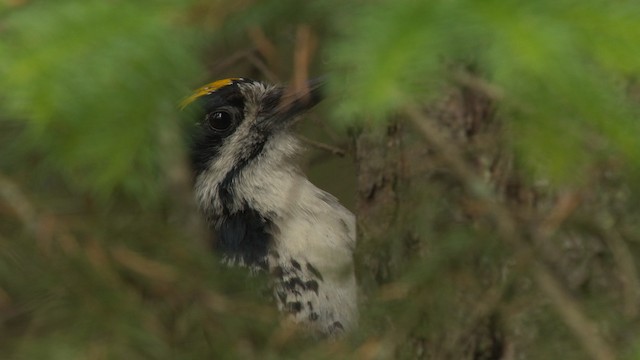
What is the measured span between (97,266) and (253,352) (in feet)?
1.38

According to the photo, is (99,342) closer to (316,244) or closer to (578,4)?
(578,4)

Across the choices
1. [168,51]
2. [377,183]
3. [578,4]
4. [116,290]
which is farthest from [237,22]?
[377,183]

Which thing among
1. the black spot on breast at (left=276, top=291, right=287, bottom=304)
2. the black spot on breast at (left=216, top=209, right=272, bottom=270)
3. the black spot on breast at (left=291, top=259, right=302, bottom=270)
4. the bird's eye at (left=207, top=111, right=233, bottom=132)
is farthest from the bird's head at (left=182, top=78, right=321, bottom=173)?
the black spot on breast at (left=276, top=291, right=287, bottom=304)

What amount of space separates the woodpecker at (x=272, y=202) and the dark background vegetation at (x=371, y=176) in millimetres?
698

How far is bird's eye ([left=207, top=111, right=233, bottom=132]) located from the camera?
5496 millimetres

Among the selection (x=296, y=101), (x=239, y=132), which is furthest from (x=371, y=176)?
(x=239, y=132)

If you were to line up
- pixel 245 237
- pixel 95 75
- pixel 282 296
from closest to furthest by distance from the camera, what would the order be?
pixel 95 75
pixel 282 296
pixel 245 237

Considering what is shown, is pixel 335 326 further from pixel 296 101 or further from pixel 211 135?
pixel 211 135

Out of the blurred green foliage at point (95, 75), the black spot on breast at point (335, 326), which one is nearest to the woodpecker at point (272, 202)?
the black spot on breast at point (335, 326)

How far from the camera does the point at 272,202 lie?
16.8 ft

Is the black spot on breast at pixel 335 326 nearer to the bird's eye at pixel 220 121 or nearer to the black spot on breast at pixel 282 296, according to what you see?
the black spot on breast at pixel 282 296

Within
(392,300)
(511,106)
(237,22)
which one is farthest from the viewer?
(392,300)

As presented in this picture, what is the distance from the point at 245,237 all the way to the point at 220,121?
829 millimetres

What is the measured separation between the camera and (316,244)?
15.5ft
